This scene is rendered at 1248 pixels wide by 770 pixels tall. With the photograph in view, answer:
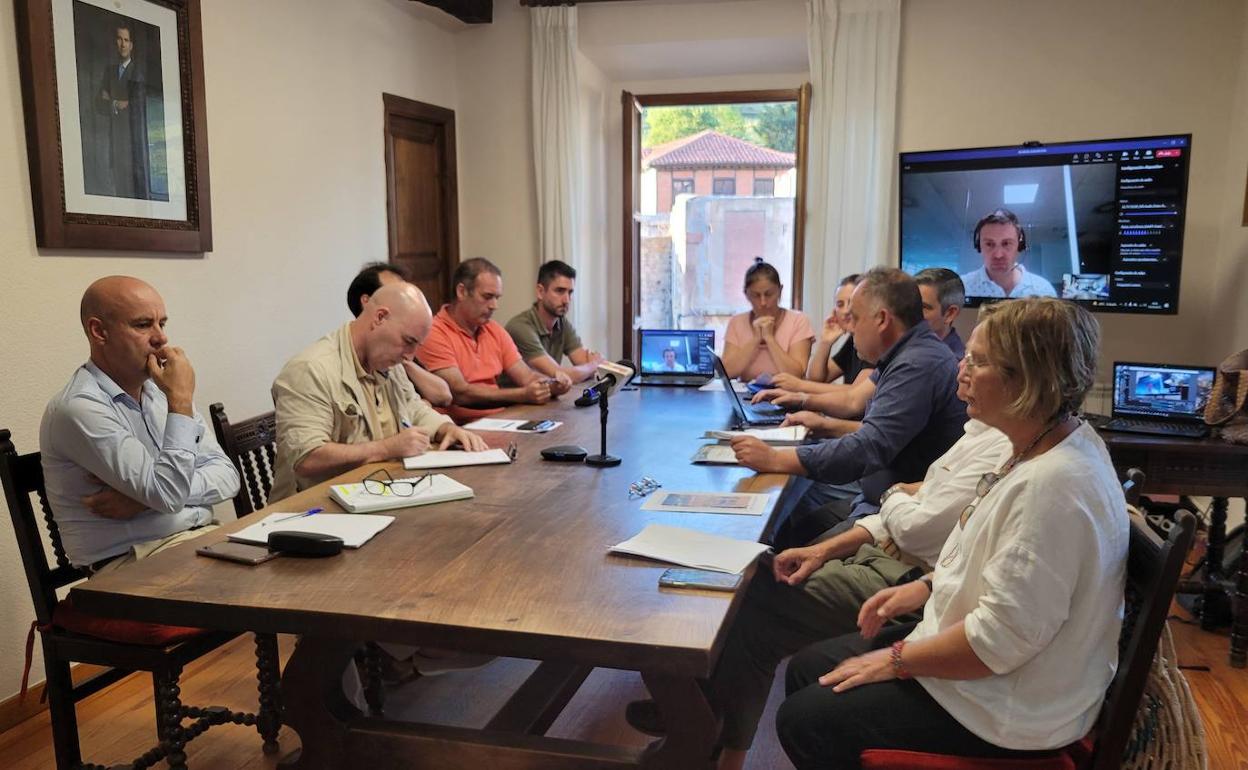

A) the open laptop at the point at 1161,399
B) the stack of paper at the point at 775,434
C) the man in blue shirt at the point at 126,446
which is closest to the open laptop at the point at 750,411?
the stack of paper at the point at 775,434

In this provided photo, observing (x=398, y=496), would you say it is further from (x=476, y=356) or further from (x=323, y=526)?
(x=476, y=356)

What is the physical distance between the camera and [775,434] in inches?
111

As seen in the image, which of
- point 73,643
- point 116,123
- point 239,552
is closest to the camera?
point 239,552

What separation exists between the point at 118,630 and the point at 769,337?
3011 millimetres

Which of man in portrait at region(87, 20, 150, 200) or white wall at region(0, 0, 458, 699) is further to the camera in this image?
man in portrait at region(87, 20, 150, 200)

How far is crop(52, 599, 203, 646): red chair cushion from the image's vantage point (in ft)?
6.24

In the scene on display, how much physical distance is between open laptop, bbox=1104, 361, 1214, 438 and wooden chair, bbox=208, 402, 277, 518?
9.39 ft

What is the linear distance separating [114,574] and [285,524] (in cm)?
33

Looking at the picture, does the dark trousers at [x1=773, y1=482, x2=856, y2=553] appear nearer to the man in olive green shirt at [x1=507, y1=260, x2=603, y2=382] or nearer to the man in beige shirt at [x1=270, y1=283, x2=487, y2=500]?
the man in beige shirt at [x1=270, y1=283, x2=487, y2=500]

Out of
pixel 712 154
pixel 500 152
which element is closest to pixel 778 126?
pixel 712 154

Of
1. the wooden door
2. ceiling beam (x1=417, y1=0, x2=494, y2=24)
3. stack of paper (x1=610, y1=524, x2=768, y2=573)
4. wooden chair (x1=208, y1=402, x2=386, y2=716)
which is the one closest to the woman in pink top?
the wooden door

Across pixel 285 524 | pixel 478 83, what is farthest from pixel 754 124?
pixel 285 524

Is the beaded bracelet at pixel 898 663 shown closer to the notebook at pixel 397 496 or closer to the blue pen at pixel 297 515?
the notebook at pixel 397 496

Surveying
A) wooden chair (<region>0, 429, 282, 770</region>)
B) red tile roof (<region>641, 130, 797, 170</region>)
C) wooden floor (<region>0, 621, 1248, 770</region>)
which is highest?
red tile roof (<region>641, 130, 797, 170</region>)
